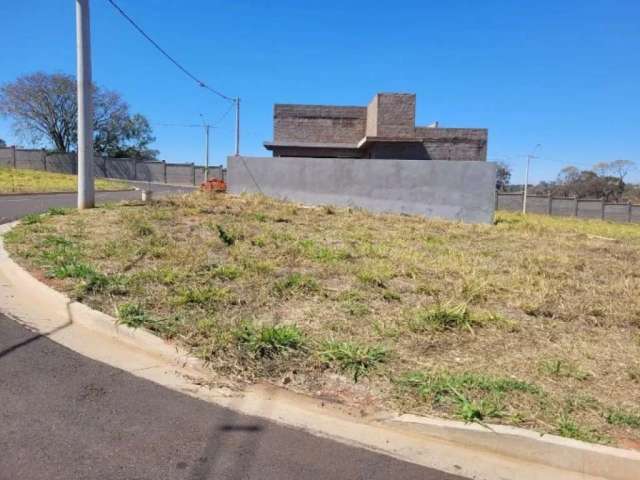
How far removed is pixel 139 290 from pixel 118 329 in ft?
3.10

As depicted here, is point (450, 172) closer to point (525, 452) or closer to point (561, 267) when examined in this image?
point (561, 267)

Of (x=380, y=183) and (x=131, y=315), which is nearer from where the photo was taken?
(x=131, y=315)

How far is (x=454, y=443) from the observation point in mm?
2986

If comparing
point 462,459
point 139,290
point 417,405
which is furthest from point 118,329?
point 462,459

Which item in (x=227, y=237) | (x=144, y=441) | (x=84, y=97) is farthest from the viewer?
(x=84, y=97)

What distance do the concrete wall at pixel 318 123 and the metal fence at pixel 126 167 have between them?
2542cm

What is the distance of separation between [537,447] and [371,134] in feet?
72.2

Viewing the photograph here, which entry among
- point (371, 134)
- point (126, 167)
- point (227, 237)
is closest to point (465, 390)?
point (227, 237)

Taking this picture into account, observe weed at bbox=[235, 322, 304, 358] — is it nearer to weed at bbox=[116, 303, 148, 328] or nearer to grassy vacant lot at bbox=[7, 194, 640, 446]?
grassy vacant lot at bbox=[7, 194, 640, 446]

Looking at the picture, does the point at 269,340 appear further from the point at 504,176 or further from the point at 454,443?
the point at 504,176

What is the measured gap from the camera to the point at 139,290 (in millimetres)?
5227

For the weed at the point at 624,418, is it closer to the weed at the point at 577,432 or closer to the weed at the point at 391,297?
the weed at the point at 577,432

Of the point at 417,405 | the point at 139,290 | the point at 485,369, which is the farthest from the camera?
the point at 139,290

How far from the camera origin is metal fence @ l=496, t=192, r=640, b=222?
41281 millimetres
